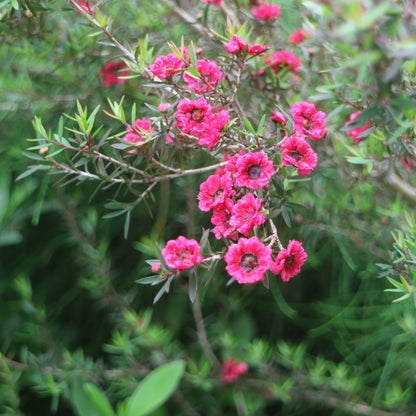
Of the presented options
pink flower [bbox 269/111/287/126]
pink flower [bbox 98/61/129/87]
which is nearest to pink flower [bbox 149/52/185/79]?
pink flower [bbox 269/111/287/126]

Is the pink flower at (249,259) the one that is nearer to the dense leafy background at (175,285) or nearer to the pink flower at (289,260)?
the pink flower at (289,260)

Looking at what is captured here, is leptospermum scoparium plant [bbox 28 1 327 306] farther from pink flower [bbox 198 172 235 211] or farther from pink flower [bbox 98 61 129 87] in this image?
pink flower [bbox 98 61 129 87]

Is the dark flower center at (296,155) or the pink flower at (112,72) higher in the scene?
the dark flower center at (296,155)

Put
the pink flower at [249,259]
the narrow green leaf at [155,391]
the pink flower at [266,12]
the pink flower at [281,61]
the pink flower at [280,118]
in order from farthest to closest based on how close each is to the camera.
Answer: the pink flower at [266,12] → the pink flower at [281,61] → the pink flower at [280,118] → the pink flower at [249,259] → the narrow green leaf at [155,391]

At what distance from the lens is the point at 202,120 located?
0.51m

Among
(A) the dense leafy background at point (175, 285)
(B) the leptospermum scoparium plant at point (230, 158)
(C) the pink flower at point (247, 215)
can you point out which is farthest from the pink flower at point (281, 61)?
(C) the pink flower at point (247, 215)

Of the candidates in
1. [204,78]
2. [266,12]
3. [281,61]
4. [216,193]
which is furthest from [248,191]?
[266,12]

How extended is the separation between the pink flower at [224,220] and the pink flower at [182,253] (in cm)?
3

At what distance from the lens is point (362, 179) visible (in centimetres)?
86

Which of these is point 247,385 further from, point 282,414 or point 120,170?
point 120,170

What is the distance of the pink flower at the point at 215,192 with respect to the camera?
499 mm

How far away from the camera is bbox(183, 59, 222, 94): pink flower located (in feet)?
1.79

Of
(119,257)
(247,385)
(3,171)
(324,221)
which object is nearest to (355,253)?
(324,221)

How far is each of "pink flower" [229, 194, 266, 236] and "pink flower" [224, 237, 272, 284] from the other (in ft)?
0.06
